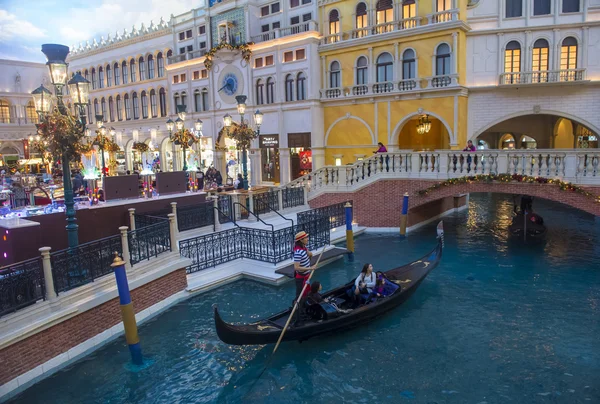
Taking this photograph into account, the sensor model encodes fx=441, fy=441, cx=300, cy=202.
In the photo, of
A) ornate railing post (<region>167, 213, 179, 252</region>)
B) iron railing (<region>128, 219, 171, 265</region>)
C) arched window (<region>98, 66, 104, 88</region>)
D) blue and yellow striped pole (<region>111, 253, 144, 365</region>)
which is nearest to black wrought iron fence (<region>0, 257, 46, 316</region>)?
blue and yellow striped pole (<region>111, 253, 144, 365</region>)

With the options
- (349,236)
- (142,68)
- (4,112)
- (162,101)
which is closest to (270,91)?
(162,101)

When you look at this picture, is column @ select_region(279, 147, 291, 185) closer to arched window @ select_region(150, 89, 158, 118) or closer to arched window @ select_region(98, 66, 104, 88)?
arched window @ select_region(150, 89, 158, 118)

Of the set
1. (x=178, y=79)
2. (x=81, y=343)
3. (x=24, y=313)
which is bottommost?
(x=81, y=343)

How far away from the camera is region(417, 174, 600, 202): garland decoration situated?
12641 mm

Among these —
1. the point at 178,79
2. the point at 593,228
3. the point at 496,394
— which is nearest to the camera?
the point at 496,394

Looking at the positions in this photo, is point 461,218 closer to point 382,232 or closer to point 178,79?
point 382,232

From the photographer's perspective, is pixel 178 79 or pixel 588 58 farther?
pixel 178 79

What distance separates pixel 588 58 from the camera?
17.4m

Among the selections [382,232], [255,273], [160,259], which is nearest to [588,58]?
[382,232]

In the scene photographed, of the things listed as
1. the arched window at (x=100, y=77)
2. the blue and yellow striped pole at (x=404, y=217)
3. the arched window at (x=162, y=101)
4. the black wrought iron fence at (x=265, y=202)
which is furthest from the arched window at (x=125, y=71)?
the blue and yellow striped pole at (x=404, y=217)

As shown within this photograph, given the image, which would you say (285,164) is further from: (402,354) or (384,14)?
(402,354)

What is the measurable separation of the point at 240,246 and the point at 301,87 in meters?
14.4

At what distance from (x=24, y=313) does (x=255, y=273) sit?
17.8ft

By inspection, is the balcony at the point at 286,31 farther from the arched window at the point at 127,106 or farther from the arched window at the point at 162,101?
the arched window at the point at 127,106
